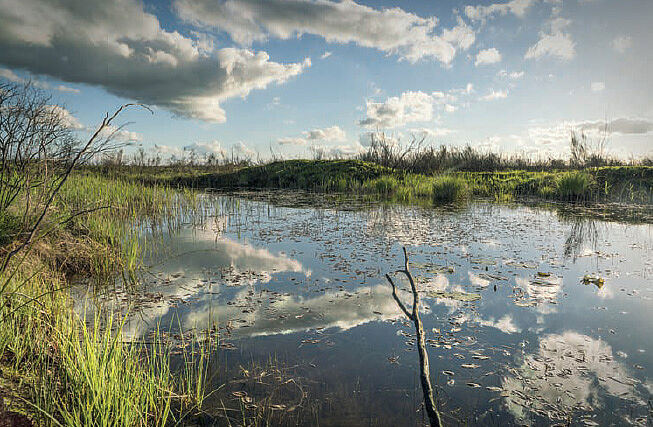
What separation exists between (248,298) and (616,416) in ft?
11.4

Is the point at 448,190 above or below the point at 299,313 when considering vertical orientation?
above

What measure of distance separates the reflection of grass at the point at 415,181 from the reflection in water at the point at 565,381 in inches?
432

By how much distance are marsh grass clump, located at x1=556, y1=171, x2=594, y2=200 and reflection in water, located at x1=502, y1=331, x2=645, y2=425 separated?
42.2 ft

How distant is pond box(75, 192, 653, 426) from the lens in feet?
8.10

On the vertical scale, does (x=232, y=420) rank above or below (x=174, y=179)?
below

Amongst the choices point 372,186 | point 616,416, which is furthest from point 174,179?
point 616,416

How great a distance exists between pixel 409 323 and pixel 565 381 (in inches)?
54.2

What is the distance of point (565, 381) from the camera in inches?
106

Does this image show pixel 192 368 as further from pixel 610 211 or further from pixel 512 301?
pixel 610 211

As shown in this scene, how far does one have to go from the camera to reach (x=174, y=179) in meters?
22.7

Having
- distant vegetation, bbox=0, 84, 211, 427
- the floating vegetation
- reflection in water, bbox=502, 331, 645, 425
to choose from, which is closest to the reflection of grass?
the floating vegetation

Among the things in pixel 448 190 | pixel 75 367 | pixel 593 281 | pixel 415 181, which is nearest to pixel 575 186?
pixel 448 190

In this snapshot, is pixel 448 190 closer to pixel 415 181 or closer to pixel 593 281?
pixel 415 181

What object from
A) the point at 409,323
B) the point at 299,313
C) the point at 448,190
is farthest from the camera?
the point at 448,190
